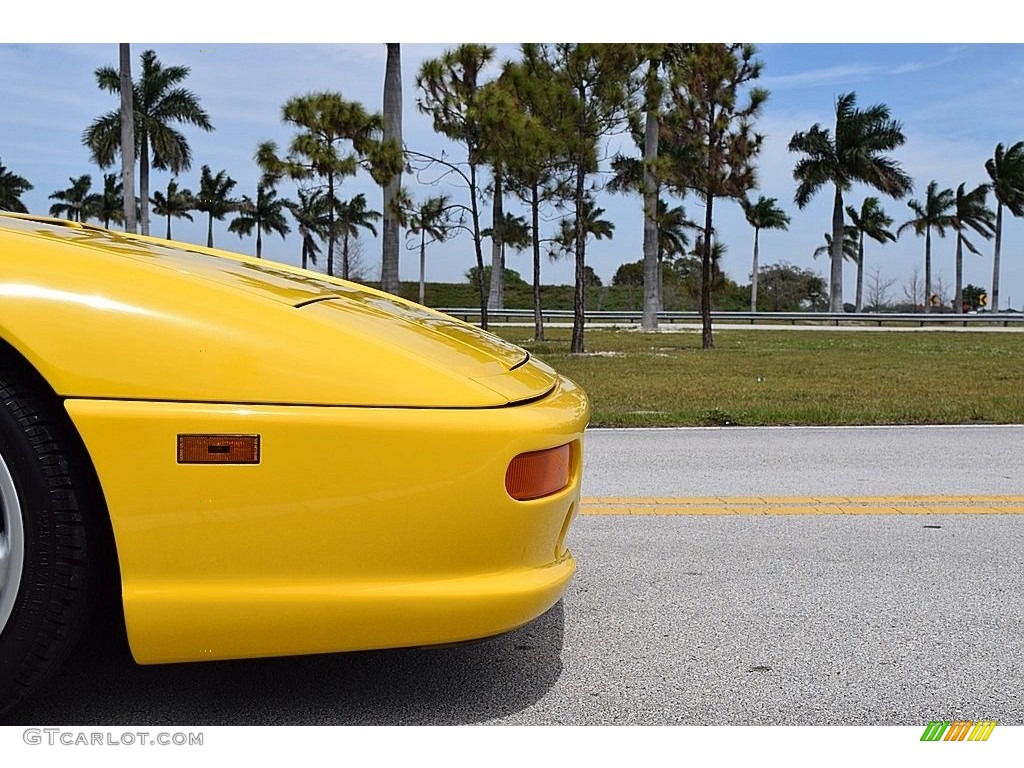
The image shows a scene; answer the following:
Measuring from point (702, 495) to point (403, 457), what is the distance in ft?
10.6

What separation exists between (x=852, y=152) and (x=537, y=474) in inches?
1928

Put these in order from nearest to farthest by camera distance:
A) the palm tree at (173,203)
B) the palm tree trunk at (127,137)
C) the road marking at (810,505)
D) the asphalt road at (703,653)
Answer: the asphalt road at (703,653), the road marking at (810,505), the palm tree trunk at (127,137), the palm tree at (173,203)

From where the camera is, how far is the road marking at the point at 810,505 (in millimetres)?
4739

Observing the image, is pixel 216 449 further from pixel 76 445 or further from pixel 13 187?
pixel 13 187

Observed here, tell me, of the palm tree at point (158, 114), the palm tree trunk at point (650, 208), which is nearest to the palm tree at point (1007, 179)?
the palm tree trunk at point (650, 208)

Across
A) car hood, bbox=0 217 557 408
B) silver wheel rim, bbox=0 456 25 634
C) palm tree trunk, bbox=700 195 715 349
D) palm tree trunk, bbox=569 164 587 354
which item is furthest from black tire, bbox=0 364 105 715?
palm tree trunk, bbox=700 195 715 349

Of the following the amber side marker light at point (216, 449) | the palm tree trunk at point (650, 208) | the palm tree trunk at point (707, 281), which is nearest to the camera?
the amber side marker light at point (216, 449)

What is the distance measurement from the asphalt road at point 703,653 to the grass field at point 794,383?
4275mm

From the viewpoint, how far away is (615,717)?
2439 mm

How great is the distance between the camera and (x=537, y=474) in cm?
234

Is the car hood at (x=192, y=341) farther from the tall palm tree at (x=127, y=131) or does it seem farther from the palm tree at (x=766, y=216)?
the palm tree at (x=766, y=216)

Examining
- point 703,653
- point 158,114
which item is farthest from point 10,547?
point 158,114

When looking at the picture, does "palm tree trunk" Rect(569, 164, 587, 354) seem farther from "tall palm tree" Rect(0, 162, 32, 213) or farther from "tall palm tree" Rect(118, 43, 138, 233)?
"tall palm tree" Rect(0, 162, 32, 213)
